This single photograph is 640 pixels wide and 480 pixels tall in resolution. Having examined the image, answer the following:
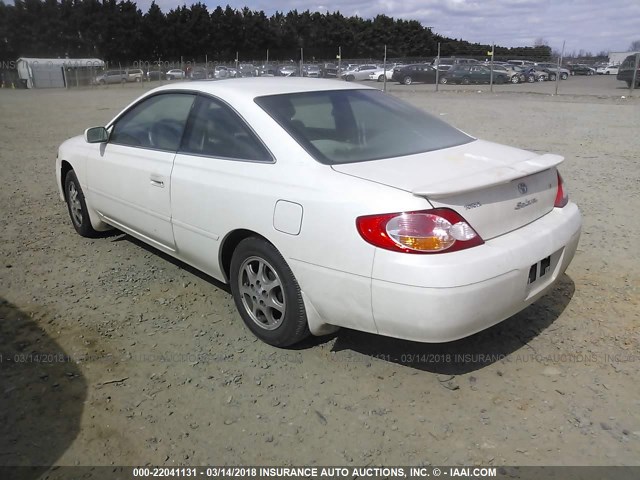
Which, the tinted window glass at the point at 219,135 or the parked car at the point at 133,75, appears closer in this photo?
the tinted window glass at the point at 219,135

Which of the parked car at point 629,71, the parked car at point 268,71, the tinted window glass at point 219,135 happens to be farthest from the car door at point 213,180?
the parked car at point 268,71

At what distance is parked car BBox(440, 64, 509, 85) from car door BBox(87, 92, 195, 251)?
31.0m

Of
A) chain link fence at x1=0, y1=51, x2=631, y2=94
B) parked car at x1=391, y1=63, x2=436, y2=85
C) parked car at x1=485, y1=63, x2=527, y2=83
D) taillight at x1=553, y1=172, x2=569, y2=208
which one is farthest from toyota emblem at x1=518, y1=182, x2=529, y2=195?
parked car at x1=485, y1=63, x2=527, y2=83

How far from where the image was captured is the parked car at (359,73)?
124 ft

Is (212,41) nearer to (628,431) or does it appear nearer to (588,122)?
(588,122)

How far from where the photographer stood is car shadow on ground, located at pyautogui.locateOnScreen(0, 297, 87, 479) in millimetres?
2439

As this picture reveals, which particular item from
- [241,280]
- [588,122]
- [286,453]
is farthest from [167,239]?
[588,122]

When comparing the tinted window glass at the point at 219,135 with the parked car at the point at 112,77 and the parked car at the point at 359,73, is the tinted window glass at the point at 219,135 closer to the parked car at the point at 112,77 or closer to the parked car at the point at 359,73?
the parked car at the point at 359,73

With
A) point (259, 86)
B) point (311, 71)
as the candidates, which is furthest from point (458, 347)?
point (311, 71)

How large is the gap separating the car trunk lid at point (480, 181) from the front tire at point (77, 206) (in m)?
3.16

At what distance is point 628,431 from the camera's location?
8.20ft

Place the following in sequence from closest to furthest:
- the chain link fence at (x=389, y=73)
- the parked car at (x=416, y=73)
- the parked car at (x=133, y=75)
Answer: the chain link fence at (x=389, y=73), the parked car at (x=416, y=73), the parked car at (x=133, y=75)

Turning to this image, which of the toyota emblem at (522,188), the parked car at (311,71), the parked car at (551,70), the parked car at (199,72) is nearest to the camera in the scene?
the toyota emblem at (522,188)

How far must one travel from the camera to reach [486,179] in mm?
2680
